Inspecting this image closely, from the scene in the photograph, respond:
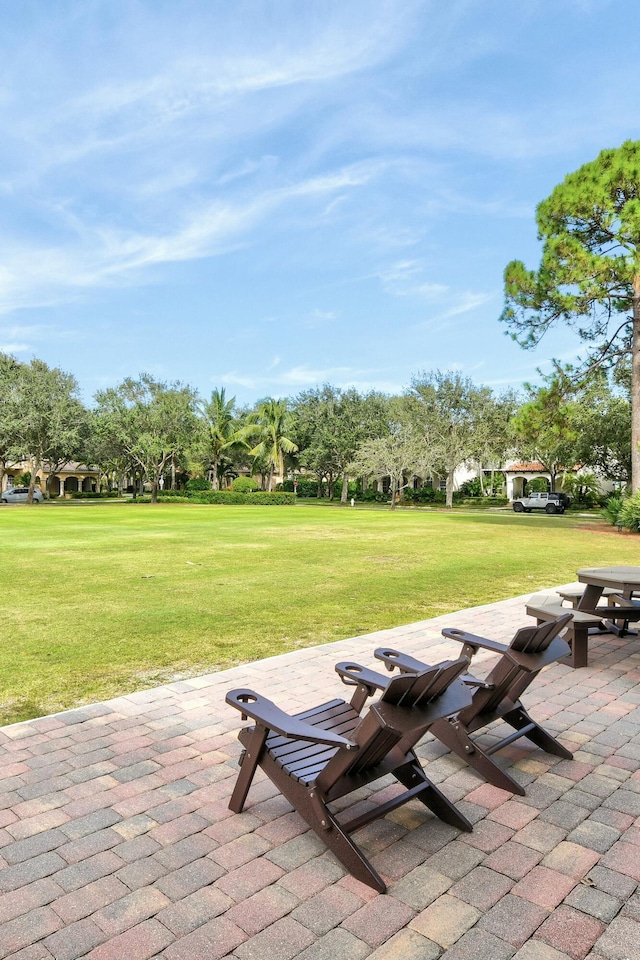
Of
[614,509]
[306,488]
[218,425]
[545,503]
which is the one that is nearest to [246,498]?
[218,425]

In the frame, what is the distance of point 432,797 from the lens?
9.51 ft

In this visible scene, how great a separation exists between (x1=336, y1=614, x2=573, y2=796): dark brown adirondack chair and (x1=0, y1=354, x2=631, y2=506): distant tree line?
29772mm

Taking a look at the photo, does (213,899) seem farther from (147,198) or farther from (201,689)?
(147,198)

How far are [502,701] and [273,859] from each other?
5.23ft

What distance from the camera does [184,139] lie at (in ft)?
70.4

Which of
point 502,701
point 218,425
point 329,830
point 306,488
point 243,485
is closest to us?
point 329,830

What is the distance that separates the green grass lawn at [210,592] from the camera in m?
5.62

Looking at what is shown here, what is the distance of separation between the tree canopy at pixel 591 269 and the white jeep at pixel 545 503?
17.8 metres

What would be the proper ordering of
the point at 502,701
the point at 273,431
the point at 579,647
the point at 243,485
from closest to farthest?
the point at 502,701 → the point at 579,647 → the point at 273,431 → the point at 243,485

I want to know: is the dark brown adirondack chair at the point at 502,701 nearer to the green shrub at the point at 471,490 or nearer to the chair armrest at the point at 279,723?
the chair armrest at the point at 279,723

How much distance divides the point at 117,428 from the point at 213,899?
48.5 m

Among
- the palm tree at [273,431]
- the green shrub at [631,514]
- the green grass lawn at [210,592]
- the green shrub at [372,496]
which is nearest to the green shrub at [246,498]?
the palm tree at [273,431]

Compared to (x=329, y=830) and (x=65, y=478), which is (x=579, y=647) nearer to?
(x=329, y=830)

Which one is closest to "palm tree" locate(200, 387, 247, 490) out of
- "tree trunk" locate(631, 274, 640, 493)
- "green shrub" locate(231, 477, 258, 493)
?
"green shrub" locate(231, 477, 258, 493)
